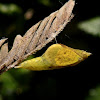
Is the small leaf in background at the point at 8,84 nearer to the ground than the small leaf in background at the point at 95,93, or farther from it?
farther from it

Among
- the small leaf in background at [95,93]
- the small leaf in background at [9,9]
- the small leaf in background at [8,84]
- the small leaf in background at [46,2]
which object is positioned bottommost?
the small leaf in background at [95,93]

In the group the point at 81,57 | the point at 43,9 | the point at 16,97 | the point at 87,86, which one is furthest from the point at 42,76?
the point at 81,57

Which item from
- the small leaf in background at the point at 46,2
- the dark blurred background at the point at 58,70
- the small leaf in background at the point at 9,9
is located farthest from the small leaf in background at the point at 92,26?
the small leaf in background at the point at 9,9

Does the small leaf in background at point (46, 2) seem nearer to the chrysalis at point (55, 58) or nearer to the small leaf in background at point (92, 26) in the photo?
the small leaf in background at point (92, 26)

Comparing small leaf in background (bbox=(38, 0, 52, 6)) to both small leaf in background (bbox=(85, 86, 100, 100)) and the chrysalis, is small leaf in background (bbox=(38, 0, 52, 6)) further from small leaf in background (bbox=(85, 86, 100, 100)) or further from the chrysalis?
the chrysalis

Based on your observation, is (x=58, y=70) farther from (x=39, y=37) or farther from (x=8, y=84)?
(x=39, y=37)

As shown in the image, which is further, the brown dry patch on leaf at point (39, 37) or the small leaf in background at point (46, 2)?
the small leaf in background at point (46, 2)

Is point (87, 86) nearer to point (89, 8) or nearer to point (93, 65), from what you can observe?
point (93, 65)

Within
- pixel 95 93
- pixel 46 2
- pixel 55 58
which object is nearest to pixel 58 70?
pixel 95 93
